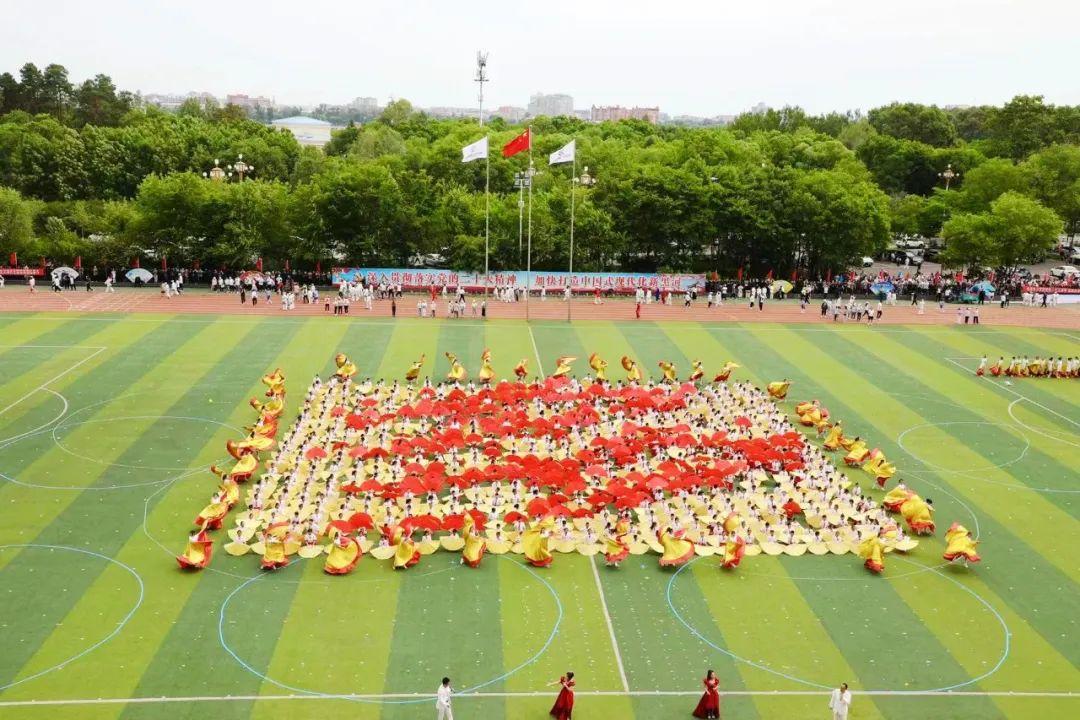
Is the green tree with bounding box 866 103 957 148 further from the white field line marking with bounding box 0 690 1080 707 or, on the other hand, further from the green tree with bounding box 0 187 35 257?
the white field line marking with bounding box 0 690 1080 707

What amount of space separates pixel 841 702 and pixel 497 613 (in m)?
7.92

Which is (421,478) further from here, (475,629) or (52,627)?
(52,627)

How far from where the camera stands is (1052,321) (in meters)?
58.9

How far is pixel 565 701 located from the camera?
1791 centimetres

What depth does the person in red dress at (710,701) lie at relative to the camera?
1808 centimetres

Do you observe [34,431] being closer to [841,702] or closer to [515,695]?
[515,695]

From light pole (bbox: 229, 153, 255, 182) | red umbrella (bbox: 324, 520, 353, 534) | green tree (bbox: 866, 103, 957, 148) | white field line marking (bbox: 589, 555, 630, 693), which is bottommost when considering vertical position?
white field line marking (bbox: 589, 555, 630, 693)

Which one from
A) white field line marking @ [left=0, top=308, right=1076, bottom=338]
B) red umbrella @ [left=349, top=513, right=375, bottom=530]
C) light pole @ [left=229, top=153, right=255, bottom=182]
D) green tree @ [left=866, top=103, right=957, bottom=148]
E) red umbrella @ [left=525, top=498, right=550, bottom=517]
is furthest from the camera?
green tree @ [left=866, top=103, right=957, bottom=148]

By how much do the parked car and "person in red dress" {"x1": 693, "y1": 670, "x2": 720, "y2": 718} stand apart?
71.7m

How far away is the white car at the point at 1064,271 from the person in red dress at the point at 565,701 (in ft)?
241

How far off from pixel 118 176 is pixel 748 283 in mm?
60942

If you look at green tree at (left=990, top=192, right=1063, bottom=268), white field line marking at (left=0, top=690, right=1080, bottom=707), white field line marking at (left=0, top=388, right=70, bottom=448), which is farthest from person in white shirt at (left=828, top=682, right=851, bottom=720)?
green tree at (left=990, top=192, right=1063, bottom=268)

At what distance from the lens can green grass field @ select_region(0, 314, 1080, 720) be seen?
18.9 meters

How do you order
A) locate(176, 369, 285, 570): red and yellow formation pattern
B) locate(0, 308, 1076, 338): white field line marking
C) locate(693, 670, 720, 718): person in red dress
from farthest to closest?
locate(0, 308, 1076, 338): white field line marking, locate(176, 369, 285, 570): red and yellow formation pattern, locate(693, 670, 720, 718): person in red dress
